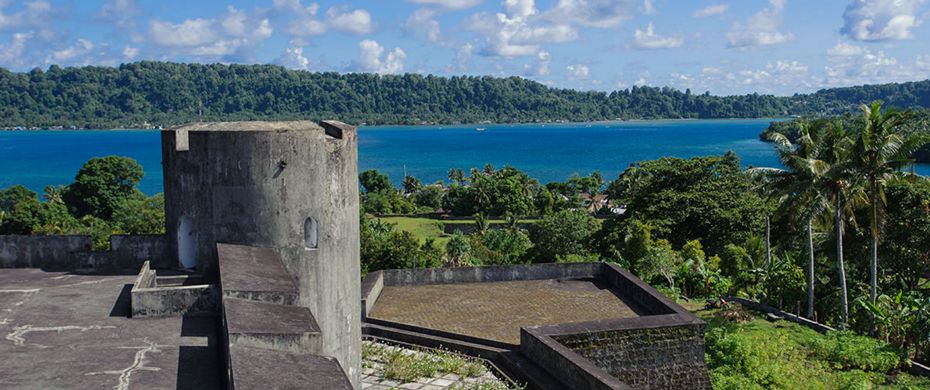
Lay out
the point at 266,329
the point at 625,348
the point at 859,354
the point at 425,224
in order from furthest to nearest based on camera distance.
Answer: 1. the point at 425,224
2. the point at 859,354
3. the point at 625,348
4. the point at 266,329

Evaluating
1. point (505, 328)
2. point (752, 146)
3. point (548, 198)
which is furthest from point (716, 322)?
point (752, 146)

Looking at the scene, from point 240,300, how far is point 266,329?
0.96 meters

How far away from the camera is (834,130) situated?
925 inches

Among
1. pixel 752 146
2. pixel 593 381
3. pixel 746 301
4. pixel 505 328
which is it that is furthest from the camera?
pixel 752 146

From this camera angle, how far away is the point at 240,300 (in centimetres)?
819

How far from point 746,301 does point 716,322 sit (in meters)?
4.35

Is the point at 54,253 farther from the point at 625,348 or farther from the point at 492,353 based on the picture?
the point at 625,348

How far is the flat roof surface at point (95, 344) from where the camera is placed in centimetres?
718

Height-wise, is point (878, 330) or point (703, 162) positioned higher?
point (703, 162)

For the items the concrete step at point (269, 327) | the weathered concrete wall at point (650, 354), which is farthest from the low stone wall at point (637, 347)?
the concrete step at point (269, 327)

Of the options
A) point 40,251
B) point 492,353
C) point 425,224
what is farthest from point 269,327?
point 425,224

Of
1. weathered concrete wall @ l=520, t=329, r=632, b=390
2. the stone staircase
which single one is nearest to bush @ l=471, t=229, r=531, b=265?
weathered concrete wall @ l=520, t=329, r=632, b=390

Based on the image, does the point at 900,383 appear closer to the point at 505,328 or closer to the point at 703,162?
the point at 505,328

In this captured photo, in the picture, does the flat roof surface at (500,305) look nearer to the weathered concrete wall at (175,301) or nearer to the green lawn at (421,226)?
the weathered concrete wall at (175,301)
